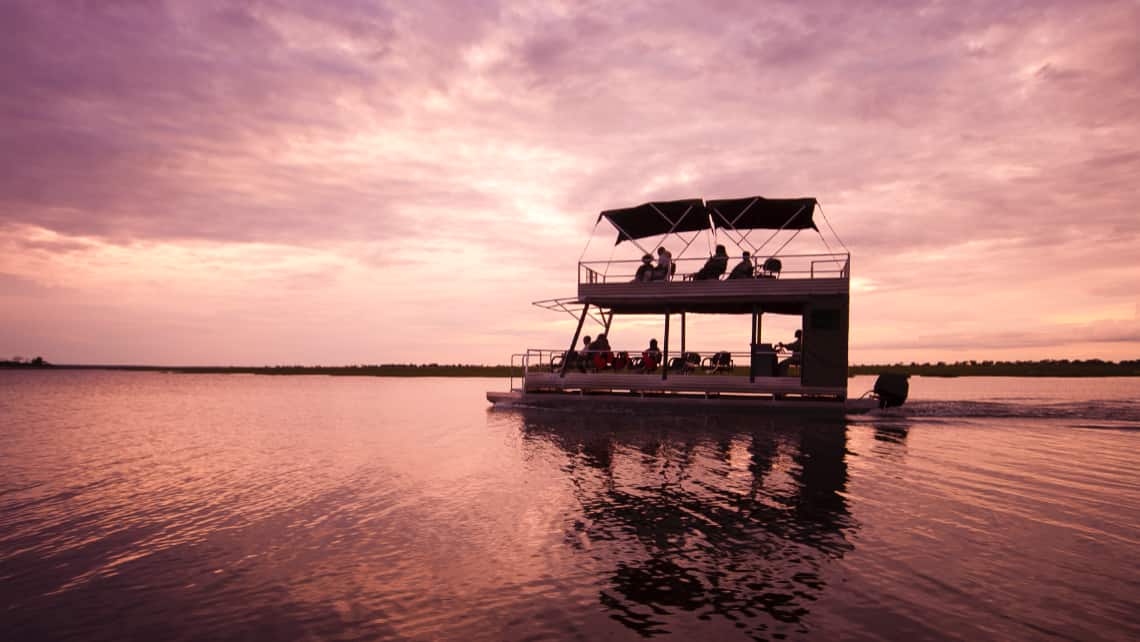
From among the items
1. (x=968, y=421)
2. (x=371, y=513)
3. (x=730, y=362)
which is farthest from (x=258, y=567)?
(x=968, y=421)

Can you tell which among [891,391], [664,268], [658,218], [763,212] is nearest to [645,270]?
[664,268]

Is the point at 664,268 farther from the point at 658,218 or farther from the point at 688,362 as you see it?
the point at 688,362

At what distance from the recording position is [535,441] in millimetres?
18781

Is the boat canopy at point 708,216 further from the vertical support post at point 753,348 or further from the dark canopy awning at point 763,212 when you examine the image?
the vertical support post at point 753,348

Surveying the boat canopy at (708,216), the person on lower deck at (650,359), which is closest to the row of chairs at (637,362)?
the person on lower deck at (650,359)

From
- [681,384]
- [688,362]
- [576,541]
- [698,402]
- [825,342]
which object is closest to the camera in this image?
[576,541]

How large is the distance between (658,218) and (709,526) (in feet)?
62.1

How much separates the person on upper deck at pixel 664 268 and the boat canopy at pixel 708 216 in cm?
111

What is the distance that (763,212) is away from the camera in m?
24.9

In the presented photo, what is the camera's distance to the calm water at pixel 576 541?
5.84 m

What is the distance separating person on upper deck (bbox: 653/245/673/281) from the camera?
2597 centimetres

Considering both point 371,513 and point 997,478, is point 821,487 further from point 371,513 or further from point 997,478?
point 371,513

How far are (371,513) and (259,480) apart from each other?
469 centimetres

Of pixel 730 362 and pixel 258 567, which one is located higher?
pixel 730 362
